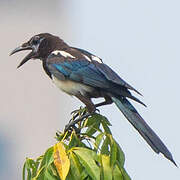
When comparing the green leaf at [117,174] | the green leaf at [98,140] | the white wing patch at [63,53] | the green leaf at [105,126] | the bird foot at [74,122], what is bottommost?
the green leaf at [117,174]

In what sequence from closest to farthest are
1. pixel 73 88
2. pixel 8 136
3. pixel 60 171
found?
pixel 60 171 → pixel 73 88 → pixel 8 136

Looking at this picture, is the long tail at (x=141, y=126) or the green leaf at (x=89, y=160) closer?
the green leaf at (x=89, y=160)

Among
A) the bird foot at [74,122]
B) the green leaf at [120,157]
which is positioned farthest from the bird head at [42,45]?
the green leaf at [120,157]

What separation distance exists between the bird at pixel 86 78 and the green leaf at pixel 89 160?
809mm

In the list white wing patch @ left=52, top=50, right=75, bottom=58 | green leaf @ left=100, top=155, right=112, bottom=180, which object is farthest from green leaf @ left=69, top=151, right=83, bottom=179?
white wing patch @ left=52, top=50, right=75, bottom=58

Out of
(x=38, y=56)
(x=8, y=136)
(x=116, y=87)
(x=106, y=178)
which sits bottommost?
(x=106, y=178)

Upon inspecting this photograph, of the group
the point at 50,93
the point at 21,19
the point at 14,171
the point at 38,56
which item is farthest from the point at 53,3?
the point at 38,56

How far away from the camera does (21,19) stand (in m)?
Result: 55.1

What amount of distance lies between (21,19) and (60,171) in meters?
49.1

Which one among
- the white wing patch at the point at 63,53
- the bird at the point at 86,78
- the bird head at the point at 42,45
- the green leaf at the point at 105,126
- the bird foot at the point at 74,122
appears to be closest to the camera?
the green leaf at the point at 105,126

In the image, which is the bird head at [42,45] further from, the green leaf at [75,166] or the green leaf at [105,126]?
Result: the green leaf at [75,166]

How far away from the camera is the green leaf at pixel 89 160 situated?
20.3ft

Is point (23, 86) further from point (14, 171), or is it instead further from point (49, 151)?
point (49, 151)

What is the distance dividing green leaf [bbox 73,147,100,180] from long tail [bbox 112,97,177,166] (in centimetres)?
64
